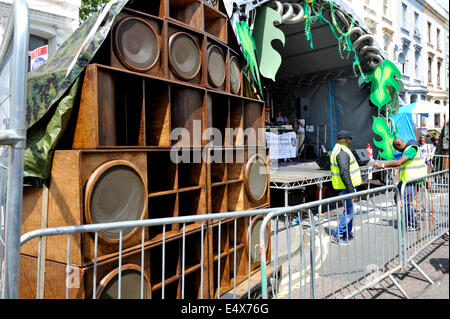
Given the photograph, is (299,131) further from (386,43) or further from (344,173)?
(386,43)

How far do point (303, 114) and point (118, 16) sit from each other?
10957 millimetres

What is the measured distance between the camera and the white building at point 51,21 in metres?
9.26

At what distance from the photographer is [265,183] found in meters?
4.41

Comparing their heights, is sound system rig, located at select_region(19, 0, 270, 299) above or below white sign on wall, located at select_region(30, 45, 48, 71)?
below

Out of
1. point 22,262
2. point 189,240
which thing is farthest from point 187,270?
point 22,262

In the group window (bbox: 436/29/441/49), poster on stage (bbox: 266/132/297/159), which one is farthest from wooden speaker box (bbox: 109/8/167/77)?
window (bbox: 436/29/441/49)

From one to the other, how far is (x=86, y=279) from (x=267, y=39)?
14.0ft

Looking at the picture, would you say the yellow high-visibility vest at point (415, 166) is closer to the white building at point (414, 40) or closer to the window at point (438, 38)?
the white building at point (414, 40)

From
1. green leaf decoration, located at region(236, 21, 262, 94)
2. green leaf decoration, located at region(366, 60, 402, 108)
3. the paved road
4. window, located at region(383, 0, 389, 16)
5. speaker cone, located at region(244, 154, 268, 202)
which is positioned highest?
window, located at region(383, 0, 389, 16)

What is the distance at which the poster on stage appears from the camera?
9.88 m

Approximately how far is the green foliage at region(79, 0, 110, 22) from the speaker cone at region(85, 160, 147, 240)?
447 inches

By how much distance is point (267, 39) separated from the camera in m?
5.30

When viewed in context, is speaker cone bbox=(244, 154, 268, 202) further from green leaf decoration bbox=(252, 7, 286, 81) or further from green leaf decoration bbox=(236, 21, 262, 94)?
green leaf decoration bbox=(252, 7, 286, 81)

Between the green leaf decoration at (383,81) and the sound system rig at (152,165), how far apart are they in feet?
21.1
